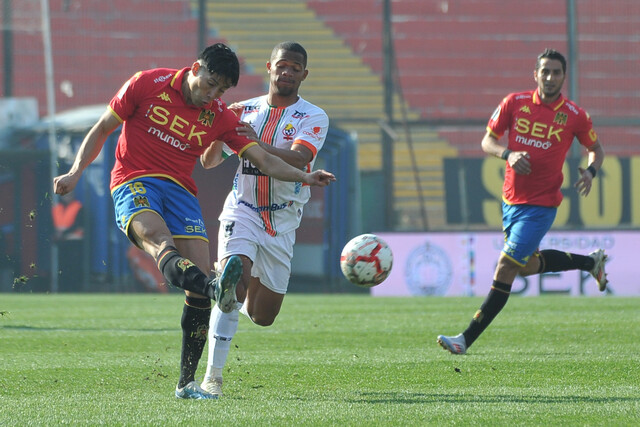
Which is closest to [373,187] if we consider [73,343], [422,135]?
[422,135]

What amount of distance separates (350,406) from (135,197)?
1.67 meters

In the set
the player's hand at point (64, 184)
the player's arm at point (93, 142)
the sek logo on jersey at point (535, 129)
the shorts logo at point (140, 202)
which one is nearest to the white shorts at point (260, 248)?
the shorts logo at point (140, 202)

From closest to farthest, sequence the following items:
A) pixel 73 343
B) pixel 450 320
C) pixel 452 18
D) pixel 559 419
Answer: pixel 559 419, pixel 73 343, pixel 450 320, pixel 452 18

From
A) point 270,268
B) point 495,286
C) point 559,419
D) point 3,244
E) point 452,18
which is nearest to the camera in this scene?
point 559,419

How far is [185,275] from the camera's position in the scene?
5312 millimetres

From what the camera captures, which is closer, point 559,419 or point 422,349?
point 559,419

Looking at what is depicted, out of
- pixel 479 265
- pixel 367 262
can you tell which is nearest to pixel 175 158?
pixel 367 262

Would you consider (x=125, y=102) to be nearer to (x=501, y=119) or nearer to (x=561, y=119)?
(x=501, y=119)

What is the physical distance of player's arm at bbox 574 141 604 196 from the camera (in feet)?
27.2

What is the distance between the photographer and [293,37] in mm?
25188

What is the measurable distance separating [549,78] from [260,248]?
3.13 metres

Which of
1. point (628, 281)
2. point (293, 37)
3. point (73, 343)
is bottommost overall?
point (628, 281)

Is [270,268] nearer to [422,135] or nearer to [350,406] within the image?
[350,406]

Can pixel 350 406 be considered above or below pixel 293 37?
below
